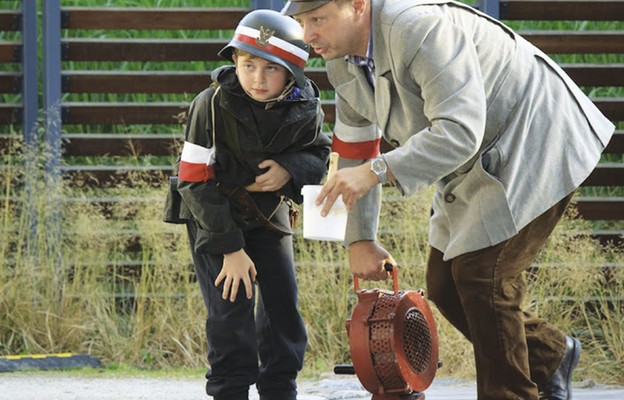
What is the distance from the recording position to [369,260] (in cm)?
522

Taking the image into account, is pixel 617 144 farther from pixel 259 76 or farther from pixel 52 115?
pixel 259 76

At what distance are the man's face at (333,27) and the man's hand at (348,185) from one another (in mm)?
468

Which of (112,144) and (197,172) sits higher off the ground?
(112,144)

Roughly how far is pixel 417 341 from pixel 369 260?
39cm

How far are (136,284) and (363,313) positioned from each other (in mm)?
3668

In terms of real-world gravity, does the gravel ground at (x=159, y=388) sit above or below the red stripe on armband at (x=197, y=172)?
below

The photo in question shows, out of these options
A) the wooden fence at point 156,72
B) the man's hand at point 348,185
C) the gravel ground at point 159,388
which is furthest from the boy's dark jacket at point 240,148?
the wooden fence at point 156,72

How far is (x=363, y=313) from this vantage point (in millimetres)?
4941

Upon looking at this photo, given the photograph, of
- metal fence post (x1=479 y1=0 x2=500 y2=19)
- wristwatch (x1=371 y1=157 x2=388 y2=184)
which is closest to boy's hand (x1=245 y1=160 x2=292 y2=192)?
wristwatch (x1=371 y1=157 x2=388 y2=184)

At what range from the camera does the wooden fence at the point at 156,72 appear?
9086 mm

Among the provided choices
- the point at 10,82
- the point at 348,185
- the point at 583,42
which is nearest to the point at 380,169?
the point at 348,185

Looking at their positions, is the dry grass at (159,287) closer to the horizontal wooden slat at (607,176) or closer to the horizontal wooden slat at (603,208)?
the horizontal wooden slat at (603,208)

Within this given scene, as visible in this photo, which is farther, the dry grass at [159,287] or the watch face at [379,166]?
the dry grass at [159,287]

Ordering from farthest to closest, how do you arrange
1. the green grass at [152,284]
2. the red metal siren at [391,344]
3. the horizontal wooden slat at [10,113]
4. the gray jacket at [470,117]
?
the horizontal wooden slat at [10,113], the green grass at [152,284], the red metal siren at [391,344], the gray jacket at [470,117]
